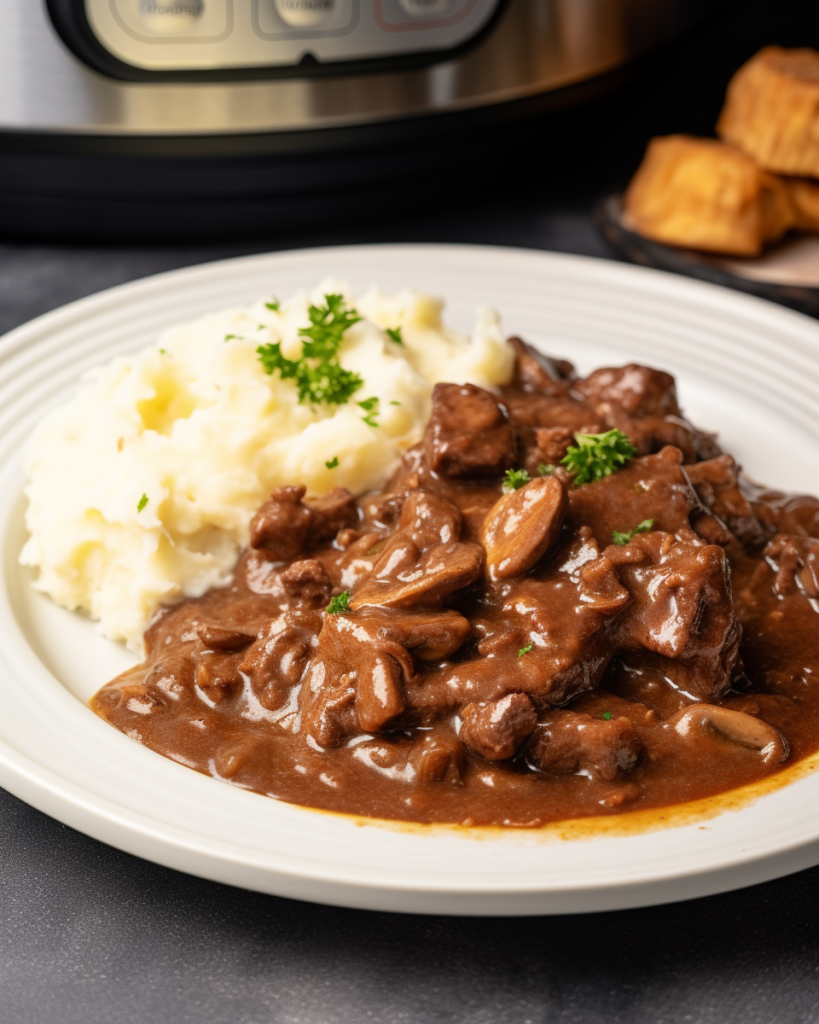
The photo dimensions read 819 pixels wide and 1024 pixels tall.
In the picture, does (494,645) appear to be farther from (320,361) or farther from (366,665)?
(320,361)

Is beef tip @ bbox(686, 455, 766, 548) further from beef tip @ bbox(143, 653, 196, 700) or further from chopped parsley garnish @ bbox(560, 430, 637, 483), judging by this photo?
beef tip @ bbox(143, 653, 196, 700)

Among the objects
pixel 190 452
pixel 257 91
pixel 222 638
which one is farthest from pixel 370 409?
pixel 257 91

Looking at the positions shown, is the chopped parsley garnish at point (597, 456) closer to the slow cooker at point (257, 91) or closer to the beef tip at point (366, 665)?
the beef tip at point (366, 665)

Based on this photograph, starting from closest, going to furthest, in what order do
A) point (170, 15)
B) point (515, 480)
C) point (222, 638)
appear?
point (222, 638), point (515, 480), point (170, 15)

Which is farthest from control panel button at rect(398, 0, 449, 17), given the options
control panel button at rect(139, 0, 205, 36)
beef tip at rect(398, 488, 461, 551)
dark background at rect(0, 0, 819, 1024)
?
dark background at rect(0, 0, 819, 1024)

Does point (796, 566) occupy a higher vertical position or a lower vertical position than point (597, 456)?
lower

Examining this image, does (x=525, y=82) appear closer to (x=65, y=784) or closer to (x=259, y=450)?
(x=259, y=450)

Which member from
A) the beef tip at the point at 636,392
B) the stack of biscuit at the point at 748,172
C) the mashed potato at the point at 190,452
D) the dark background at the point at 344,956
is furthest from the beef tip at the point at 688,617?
the stack of biscuit at the point at 748,172
